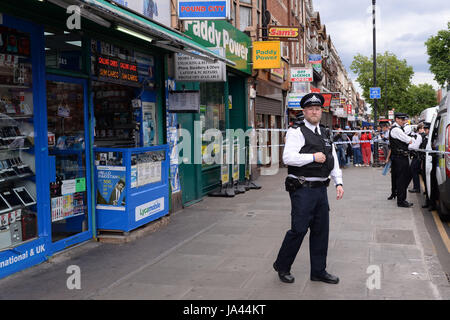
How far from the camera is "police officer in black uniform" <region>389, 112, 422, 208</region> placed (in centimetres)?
1035

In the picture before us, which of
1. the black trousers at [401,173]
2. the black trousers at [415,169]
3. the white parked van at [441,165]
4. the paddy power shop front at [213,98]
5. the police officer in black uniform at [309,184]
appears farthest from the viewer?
the black trousers at [415,169]

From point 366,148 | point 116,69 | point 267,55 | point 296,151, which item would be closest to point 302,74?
point 366,148

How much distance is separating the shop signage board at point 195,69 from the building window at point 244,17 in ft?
21.1

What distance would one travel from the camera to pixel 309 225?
5297 millimetres

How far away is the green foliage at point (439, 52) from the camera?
42844 millimetres

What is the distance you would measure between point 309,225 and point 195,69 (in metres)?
5.36

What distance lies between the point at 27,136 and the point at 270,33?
37.0ft

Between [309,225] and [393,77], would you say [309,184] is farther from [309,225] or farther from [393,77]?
[393,77]

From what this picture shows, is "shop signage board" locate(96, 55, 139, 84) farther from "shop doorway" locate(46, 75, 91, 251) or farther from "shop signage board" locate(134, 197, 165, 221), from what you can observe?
"shop signage board" locate(134, 197, 165, 221)

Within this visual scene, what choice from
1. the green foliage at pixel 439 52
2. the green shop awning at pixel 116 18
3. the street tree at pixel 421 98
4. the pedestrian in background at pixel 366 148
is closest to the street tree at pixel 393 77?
the street tree at pixel 421 98

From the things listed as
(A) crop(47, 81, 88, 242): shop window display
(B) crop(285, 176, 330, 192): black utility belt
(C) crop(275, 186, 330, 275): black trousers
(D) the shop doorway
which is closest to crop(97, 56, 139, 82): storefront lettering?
(D) the shop doorway

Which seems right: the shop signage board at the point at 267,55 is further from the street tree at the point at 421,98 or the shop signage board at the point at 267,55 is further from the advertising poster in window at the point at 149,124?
the street tree at the point at 421,98

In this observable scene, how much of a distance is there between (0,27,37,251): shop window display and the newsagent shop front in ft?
0.04

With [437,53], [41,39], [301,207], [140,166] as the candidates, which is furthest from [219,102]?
[437,53]
